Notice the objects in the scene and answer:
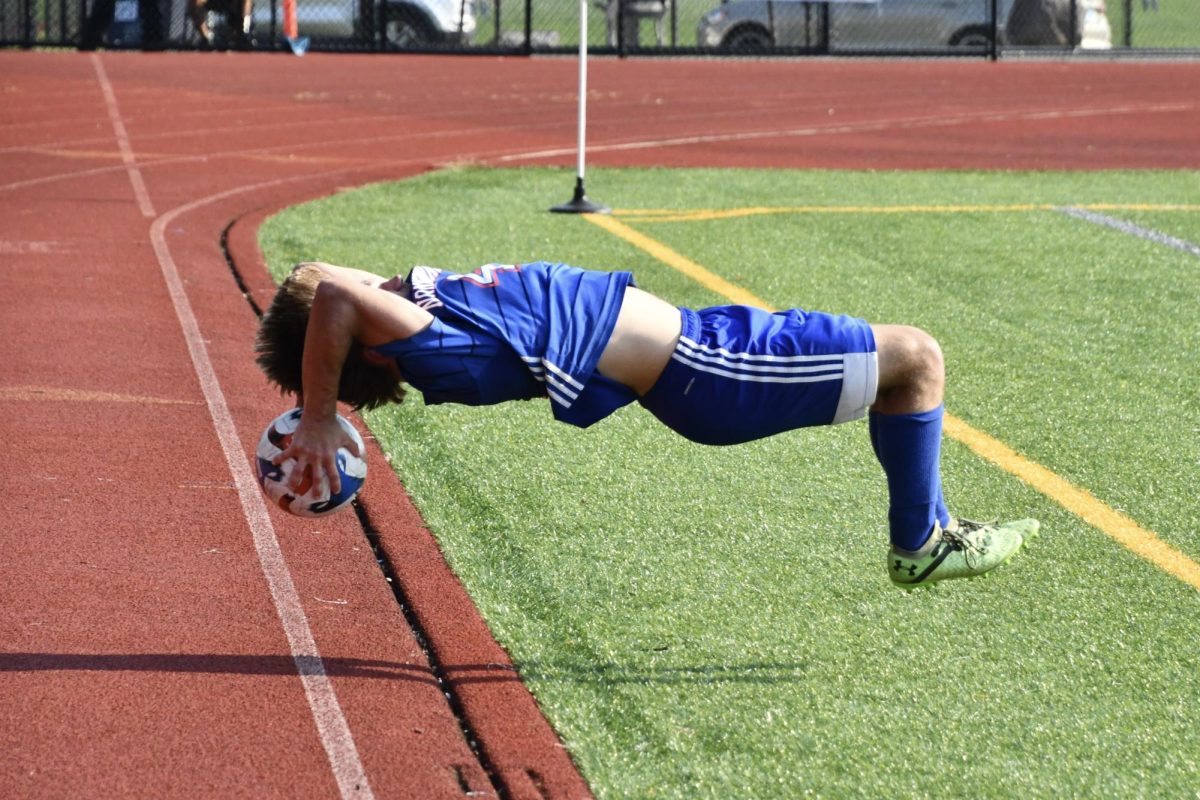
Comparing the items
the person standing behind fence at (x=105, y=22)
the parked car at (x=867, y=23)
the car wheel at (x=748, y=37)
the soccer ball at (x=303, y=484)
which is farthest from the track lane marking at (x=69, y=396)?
the car wheel at (x=748, y=37)

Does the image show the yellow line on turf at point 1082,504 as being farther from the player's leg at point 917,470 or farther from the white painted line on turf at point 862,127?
the white painted line on turf at point 862,127

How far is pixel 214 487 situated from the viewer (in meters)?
5.88

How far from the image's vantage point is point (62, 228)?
36.2 ft

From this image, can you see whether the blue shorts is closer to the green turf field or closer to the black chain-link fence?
the green turf field

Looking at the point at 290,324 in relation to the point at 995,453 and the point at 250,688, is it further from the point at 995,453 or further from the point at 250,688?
the point at 995,453

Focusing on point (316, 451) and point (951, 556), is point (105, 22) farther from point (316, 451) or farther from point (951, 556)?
point (951, 556)

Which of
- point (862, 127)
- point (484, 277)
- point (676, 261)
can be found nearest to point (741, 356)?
point (484, 277)

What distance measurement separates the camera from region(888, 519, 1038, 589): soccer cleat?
4.27 m

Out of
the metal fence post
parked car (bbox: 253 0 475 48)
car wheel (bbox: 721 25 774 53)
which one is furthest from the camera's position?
car wheel (bbox: 721 25 774 53)

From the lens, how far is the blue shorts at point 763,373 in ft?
13.1

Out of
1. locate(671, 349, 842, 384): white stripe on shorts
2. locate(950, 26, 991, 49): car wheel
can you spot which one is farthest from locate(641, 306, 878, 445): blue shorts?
locate(950, 26, 991, 49): car wheel

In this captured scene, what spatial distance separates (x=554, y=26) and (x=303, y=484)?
21549 mm

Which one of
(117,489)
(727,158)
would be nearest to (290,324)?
(117,489)

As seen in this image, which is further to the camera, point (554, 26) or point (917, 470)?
point (554, 26)
